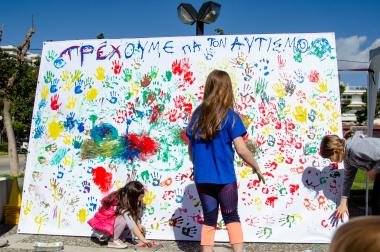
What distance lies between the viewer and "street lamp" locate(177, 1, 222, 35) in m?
6.33

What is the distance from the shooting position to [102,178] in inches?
172

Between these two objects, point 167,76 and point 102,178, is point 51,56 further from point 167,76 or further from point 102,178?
point 102,178

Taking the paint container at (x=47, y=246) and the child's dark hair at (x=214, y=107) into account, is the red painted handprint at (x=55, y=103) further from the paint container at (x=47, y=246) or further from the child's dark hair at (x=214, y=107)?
the child's dark hair at (x=214, y=107)

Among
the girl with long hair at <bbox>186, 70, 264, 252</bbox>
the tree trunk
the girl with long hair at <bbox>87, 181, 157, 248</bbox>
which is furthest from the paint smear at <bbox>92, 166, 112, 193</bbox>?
the tree trunk

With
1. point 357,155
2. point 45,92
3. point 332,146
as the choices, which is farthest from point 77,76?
point 357,155

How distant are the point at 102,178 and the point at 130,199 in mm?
481

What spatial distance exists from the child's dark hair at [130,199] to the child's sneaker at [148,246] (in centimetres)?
23

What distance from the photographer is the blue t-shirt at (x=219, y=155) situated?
3.10 metres

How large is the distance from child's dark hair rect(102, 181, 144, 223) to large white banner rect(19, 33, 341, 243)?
0.18 metres

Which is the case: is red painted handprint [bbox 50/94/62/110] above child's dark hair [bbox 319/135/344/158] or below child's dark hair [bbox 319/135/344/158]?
above

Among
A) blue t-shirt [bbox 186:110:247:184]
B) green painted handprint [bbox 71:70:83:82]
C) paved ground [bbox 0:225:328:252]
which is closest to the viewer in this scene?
blue t-shirt [bbox 186:110:247:184]

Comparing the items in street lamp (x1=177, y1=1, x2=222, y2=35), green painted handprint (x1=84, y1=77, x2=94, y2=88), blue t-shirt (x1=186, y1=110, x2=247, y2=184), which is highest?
street lamp (x1=177, y1=1, x2=222, y2=35)

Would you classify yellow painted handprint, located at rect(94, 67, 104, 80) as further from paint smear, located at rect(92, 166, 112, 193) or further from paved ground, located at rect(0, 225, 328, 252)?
paved ground, located at rect(0, 225, 328, 252)

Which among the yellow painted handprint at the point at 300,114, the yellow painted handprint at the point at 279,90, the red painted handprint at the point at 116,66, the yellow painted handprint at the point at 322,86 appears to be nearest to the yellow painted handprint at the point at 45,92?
the red painted handprint at the point at 116,66
